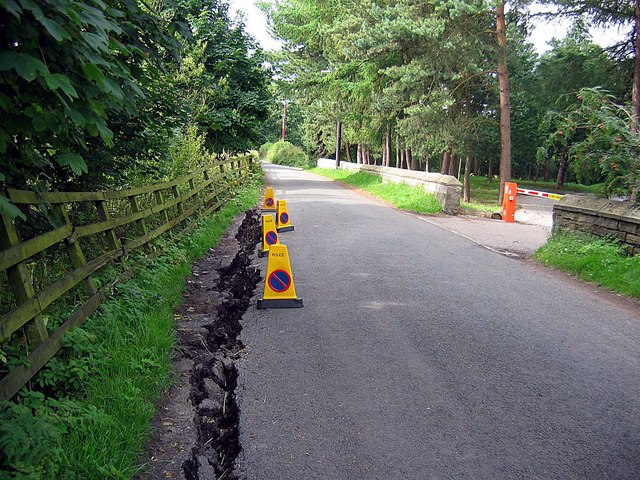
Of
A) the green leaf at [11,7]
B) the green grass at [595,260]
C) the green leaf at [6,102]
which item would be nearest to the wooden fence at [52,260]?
the green leaf at [6,102]

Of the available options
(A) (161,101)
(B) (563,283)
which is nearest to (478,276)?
(B) (563,283)

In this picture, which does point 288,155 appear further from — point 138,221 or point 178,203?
point 138,221

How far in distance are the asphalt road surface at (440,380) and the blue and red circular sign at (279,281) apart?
35 cm

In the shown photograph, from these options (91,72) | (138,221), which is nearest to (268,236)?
(138,221)

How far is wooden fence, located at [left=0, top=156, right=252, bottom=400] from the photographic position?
3.39 m

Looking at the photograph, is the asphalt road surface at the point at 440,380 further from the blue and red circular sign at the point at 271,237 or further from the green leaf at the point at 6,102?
the green leaf at the point at 6,102

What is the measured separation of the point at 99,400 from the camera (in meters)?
3.58

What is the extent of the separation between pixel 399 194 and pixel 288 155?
49.0m

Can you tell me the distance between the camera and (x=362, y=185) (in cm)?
2739

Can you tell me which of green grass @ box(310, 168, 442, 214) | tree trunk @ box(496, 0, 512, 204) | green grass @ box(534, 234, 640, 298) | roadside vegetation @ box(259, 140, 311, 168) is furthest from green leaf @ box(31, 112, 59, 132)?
roadside vegetation @ box(259, 140, 311, 168)

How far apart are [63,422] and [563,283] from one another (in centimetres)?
706

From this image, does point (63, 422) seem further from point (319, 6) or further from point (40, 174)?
point (319, 6)

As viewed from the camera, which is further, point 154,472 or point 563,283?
point 563,283

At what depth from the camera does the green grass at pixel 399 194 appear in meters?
17.3
